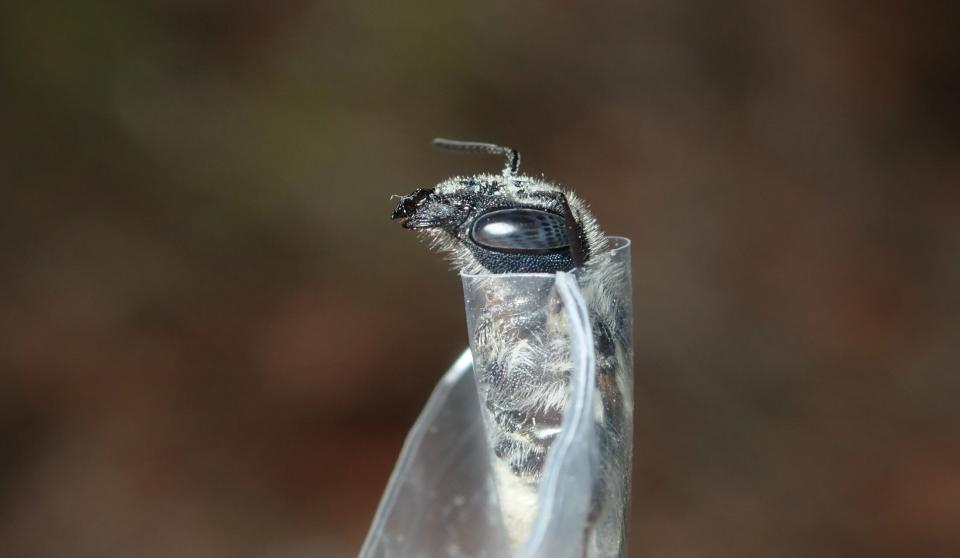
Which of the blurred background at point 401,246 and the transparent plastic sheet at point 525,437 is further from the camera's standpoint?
the blurred background at point 401,246

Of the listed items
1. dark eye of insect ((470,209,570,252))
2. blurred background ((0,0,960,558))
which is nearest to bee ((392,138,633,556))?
dark eye of insect ((470,209,570,252))

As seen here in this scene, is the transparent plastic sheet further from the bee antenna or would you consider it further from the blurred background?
the blurred background

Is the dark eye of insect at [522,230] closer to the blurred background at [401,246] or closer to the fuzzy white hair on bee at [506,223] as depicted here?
the fuzzy white hair on bee at [506,223]

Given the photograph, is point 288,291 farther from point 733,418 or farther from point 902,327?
point 902,327

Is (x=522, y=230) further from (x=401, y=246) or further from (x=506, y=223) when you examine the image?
(x=401, y=246)

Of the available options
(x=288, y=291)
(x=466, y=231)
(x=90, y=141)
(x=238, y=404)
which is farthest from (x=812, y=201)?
(x=90, y=141)

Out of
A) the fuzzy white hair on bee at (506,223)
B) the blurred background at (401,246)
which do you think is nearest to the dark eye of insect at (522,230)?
the fuzzy white hair on bee at (506,223)

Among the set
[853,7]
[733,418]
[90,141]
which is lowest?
[733,418]
